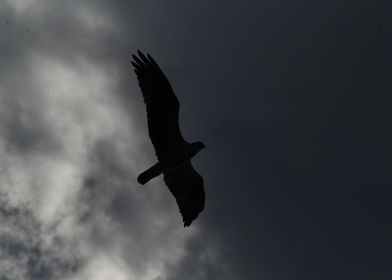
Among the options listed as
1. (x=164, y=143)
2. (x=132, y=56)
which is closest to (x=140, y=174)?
(x=164, y=143)

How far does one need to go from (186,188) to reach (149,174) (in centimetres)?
224

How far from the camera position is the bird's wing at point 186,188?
21672 millimetres

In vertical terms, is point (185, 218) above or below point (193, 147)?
below

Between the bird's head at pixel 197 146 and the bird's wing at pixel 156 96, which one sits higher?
the bird's wing at pixel 156 96

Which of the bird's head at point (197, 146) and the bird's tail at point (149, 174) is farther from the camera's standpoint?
the bird's head at point (197, 146)

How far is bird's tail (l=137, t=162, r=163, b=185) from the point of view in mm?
20391

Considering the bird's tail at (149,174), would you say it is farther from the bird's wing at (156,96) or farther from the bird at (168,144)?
the bird's wing at (156,96)

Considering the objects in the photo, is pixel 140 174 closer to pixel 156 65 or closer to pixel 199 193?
pixel 199 193

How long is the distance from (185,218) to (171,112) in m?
4.30

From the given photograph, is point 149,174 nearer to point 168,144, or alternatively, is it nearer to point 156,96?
point 168,144

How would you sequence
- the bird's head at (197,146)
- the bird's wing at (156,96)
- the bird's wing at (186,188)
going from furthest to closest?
the bird's wing at (186,188), the bird's head at (197,146), the bird's wing at (156,96)

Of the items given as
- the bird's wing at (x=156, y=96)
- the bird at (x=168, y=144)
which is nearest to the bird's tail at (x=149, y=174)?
the bird at (x=168, y=144)

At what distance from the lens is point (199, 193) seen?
21859 millimetres

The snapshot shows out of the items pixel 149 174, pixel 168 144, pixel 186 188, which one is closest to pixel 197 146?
pixel 168 144
